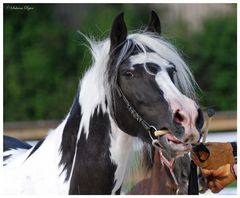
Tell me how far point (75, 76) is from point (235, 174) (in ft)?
25.8

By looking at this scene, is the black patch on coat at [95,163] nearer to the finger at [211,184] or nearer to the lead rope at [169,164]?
the lead rope at [169,164]

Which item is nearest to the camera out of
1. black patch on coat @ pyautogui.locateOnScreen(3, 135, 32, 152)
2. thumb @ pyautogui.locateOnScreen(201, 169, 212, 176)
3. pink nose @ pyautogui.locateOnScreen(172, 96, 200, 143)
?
pink nose @ pyautogui.locateOnScreen(172, 96, 200, 143)

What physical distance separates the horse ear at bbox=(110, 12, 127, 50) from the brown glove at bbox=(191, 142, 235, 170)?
82 cm

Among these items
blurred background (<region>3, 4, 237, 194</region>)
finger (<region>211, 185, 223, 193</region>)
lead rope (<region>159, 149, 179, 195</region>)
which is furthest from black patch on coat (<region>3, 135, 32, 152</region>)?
blurred background (<region>3, 4, 237, 194</region>)

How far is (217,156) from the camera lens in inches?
162

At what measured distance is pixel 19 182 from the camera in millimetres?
3744

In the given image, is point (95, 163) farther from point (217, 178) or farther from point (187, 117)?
point (217, 178)

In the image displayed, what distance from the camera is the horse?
3.51 m

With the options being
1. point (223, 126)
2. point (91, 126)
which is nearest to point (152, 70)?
point (91, 126)

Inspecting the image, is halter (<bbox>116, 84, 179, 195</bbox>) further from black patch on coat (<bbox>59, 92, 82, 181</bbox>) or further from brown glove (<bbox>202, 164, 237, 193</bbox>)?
brown glove (<bbox>202, 164, 237, 193</bbox>)

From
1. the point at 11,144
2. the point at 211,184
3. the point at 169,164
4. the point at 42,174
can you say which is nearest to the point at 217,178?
the point at 211,184

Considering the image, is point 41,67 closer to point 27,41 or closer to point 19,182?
point 27,41

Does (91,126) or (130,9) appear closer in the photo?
(91,126)

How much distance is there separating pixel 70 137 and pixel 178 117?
→ 0.64m
